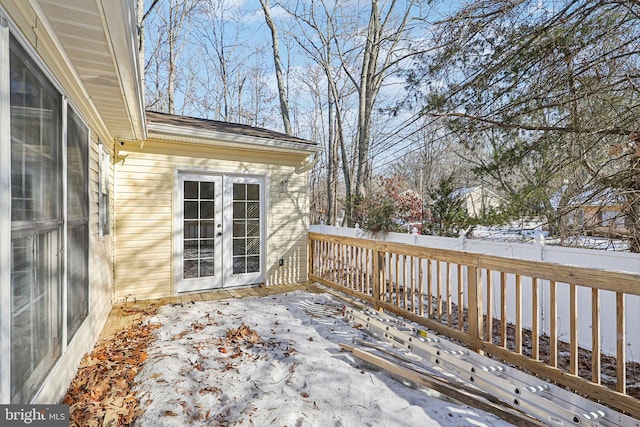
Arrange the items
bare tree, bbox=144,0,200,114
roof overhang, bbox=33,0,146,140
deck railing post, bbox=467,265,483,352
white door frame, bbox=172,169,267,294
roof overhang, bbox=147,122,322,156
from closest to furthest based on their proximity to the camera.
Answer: roof overhang, bbox=33,0,146,140
deck railing post, bbox=467,265,483,352
roof overhang, bbox=147,122,322,156
white door frame, bbox=172,169,267,294
bare tree, bbox=144,0,200,114

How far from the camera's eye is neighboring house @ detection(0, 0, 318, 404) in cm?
150

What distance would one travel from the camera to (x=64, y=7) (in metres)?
1.69

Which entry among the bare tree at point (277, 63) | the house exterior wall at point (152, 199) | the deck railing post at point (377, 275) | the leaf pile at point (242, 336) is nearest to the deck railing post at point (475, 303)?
the deck railing post at point (377, 275)

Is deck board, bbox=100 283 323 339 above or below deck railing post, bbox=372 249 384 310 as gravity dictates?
below

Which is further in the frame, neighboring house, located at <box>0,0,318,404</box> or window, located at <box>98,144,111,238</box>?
window, located at <box>98,144,111,238</box>

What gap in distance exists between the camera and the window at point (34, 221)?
137 cm

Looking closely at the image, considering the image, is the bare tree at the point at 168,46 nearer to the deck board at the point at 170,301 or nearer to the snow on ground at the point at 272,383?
the deck board at the point at 170,301

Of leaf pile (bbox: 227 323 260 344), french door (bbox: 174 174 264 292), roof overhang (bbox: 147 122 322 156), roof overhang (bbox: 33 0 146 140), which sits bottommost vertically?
leaf pile (bbox: 227 323 260 344)

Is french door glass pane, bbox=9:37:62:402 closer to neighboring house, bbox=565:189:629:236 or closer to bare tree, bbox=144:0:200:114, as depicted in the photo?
neighboring house, bbox=565:189:629:236

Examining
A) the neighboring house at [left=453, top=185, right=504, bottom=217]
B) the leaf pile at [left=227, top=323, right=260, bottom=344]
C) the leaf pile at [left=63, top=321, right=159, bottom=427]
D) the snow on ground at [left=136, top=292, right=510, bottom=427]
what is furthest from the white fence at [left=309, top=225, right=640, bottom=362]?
the leaf pile at [left=63, top=321, right=159, bottom=427]

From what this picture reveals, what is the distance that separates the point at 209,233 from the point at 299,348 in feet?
8.94

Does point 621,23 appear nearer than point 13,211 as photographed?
No

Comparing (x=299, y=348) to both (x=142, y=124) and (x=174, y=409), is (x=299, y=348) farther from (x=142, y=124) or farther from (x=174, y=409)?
(x=142, y=124)

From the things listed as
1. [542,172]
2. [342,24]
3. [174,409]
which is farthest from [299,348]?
[342,24]
